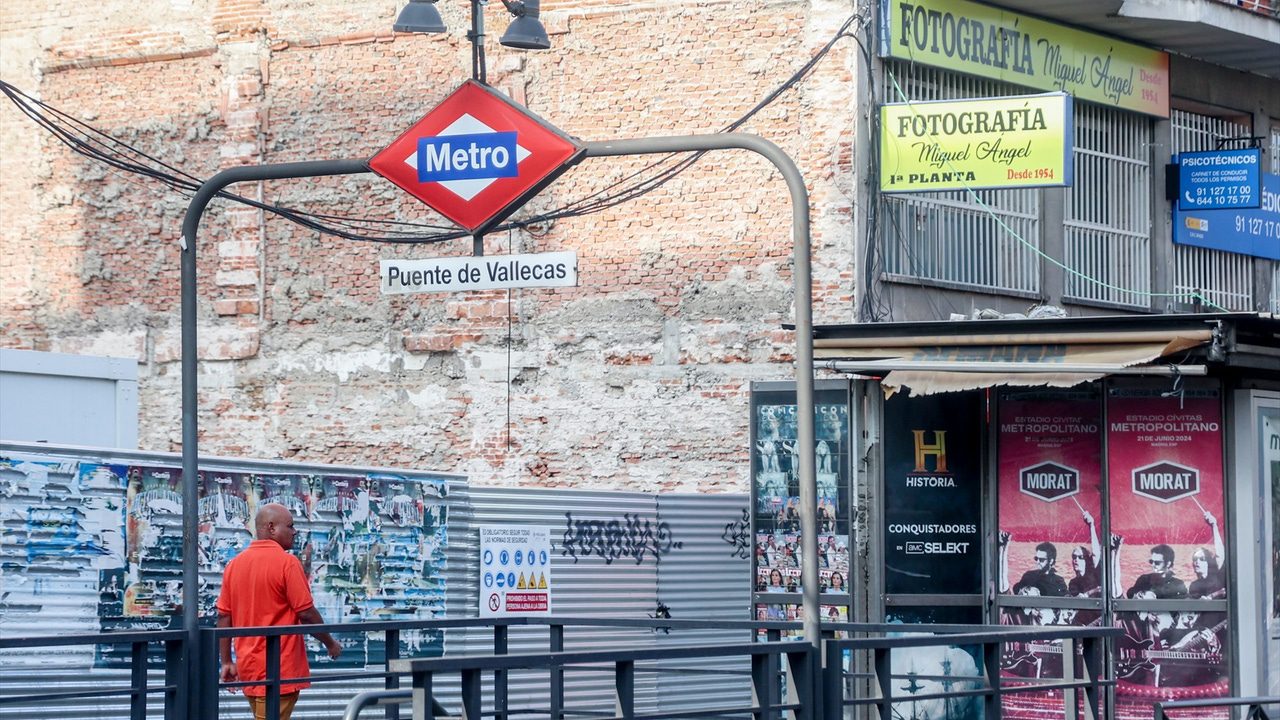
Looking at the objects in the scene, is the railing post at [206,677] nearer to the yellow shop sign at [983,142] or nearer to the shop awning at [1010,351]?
the shop awning at [1010,351]

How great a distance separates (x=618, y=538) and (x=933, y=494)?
275cm

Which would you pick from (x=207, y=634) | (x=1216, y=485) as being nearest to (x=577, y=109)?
(x=1216, y=485)

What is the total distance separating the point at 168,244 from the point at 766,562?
7.66 meters

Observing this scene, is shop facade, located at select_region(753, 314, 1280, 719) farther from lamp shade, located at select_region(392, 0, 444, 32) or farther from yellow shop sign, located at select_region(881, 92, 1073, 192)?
lamp shade, located at select_region(392, 0, 444, 32)

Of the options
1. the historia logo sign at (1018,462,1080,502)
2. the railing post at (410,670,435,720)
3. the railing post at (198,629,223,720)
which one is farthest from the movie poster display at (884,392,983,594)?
the railing post at (410,670,435,720)

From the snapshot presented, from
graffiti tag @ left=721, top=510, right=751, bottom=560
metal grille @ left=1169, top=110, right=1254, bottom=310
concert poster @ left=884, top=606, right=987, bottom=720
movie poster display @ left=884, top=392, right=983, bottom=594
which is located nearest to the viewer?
concert poster @ left=884, top=606, right=987, bottom=720

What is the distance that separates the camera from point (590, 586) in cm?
1551

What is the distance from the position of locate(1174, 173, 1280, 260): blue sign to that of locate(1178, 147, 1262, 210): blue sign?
19cm

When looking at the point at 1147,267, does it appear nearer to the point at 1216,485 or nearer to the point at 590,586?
the point at 1216,485

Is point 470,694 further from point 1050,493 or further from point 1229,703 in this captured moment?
point 1050,493

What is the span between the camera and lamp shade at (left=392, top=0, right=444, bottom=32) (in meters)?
10.7

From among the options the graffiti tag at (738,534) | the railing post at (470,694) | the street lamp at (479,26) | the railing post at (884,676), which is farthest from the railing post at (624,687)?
the graffiti tag at (738,534)

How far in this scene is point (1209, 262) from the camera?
19562 millimetres

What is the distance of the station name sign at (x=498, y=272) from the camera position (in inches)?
390
